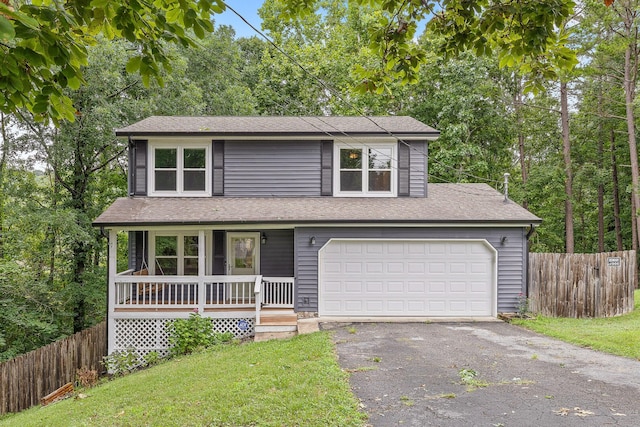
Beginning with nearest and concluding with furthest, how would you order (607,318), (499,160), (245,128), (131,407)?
(131,407) → (607,318) → (245,128) → (499,160)

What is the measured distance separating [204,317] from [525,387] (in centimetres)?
Answer: 677

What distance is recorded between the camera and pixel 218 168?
11.4m

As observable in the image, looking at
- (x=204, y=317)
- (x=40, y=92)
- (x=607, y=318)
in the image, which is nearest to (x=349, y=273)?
(x=204, y=317)

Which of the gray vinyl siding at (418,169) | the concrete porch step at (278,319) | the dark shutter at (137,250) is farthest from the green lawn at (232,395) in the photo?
the gray vinyl siding at (418,169)

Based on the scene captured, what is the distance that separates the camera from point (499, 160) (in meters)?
20.5

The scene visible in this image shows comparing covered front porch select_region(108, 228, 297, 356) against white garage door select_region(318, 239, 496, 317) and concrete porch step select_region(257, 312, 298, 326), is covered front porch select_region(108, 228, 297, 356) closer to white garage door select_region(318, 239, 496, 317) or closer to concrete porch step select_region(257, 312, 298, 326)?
concrete porch step select_region(257, 312, 298, 326)

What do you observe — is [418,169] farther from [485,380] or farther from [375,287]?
[485,380]

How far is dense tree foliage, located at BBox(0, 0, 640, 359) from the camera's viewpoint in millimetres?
2682

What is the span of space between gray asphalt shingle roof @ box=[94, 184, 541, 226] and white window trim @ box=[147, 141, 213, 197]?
0.21m

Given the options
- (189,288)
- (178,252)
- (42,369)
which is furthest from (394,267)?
(42,369)

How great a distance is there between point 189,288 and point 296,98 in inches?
571

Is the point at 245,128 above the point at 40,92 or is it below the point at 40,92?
above

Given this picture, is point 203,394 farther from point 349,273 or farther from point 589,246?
point 589,246

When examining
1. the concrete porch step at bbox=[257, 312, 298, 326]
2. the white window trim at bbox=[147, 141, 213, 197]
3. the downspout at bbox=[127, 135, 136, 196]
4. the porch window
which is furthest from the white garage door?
the downspout at bbox=[127, 135, 136, 196]
